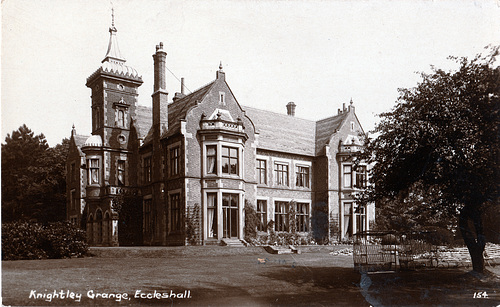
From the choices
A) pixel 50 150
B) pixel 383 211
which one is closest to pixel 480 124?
pixel 50 150

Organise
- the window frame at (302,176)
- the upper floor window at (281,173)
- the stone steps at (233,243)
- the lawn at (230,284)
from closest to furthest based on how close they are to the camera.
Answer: the lawn at (230,284)
the stone steps at (233,243)
the upper floor window at (281,173)
the window frame at (302,176)

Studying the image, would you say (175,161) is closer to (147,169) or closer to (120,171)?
(147,169)

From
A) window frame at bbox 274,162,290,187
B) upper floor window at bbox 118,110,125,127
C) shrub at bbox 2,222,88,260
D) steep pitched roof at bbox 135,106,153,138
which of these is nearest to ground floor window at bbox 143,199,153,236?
steep pitched roof at bbox 135,106,153,138

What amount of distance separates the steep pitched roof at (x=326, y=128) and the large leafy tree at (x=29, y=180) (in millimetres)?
18150

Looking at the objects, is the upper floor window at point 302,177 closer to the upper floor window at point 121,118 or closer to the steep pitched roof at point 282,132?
the steep pitched roof at point 282,132

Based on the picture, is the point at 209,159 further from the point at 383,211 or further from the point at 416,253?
the point at 383,211

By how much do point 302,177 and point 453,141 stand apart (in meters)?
17.2

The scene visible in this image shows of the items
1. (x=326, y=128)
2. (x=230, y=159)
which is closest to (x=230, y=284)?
(x=230, y=159)

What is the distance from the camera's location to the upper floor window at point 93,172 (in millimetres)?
26000

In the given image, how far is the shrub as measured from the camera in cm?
1293

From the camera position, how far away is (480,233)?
48.2 ft

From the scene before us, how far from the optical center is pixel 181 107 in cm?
2611

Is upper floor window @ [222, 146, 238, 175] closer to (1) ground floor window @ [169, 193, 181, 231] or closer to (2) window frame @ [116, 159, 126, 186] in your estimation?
(1) ground floor window @ [169, 193, 181, 231]

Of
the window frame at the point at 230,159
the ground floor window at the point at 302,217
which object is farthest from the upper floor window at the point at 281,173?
the window frame at the point at 230,159
